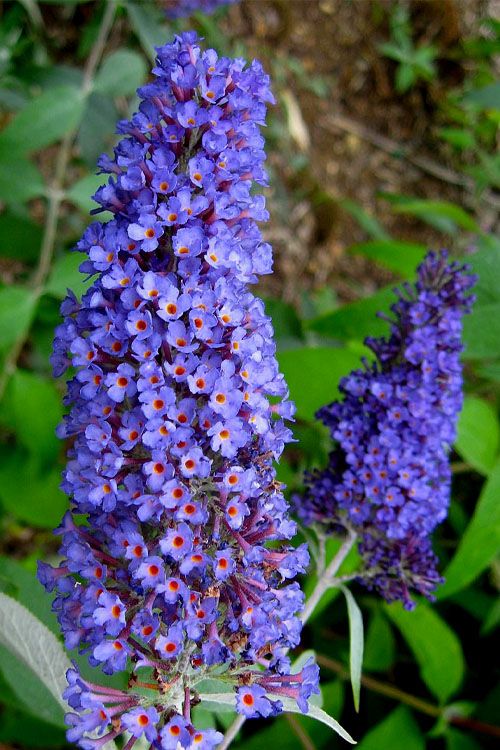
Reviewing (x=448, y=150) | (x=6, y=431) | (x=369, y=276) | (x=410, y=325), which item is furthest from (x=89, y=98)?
(x=448, y=150)

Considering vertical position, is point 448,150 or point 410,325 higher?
point 448,150

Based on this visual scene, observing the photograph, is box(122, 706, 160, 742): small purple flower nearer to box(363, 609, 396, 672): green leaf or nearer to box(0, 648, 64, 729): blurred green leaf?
box(0, 648, 64, 729): blurred green leaf

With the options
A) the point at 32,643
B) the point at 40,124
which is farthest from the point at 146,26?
the point at 32,643

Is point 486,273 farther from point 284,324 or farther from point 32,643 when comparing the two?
point 32,643

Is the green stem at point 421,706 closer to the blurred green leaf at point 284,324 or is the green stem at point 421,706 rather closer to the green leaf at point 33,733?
the green leaf at point 33,733

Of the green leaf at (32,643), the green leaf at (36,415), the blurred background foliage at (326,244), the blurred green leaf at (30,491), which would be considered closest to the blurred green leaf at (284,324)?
the blurred background foliage at (326,244)

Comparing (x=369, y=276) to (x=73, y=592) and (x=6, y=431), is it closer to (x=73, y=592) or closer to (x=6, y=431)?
(x=6, y=431)
